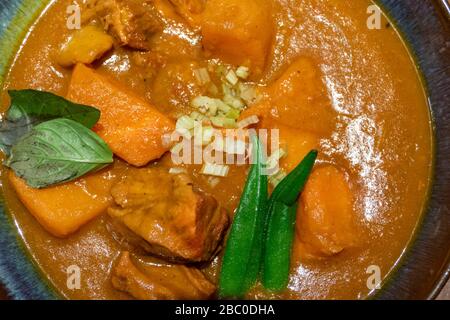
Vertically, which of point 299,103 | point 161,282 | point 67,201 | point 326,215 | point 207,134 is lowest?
point 161,282

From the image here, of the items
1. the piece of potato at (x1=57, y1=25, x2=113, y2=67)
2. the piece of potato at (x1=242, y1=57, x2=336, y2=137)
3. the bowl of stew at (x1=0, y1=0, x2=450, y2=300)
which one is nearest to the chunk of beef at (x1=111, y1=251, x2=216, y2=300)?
the bowl of stew at (x1=0, y1=0, x2=450, y2=300)

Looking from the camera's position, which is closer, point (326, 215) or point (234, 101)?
point (326, 215)

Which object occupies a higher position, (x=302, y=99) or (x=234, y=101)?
(x=302, y=99)

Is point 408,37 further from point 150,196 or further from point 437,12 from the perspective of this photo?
point 150,196

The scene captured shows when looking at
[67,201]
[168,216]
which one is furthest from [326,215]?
[67,201]

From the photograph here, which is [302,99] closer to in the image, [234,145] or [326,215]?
[234,145]

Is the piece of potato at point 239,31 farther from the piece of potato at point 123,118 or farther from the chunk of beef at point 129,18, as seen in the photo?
the piece of potato at point 123,118
